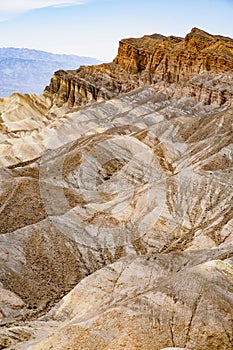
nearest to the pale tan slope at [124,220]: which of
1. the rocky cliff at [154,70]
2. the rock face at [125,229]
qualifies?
the rock face at [125,229]

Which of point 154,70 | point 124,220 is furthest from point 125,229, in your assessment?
point 154,70

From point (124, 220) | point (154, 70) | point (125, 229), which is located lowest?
point (125, 229)

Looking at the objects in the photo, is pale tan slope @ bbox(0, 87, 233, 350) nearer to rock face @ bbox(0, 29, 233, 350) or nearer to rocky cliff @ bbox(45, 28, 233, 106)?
rock face @ bbox(0, 29, 233, 350)

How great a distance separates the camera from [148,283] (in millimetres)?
23672

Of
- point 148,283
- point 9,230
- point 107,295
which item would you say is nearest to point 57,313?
point 107,295

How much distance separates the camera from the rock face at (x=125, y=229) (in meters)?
17.7

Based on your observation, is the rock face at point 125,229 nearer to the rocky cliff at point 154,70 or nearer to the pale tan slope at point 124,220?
the pale tan slope at point 124,220

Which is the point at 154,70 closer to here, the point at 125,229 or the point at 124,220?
the point at 124,220

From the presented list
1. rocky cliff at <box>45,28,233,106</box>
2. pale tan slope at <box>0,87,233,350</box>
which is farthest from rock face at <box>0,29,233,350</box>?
rocky cliff at <box>45,28,233,106</box>

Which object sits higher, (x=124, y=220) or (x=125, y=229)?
(x=124, y=220)

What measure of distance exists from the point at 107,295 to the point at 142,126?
4354 centimetres

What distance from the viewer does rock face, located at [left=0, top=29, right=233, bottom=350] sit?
17.7 metres

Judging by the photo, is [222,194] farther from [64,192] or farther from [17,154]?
[17,154]

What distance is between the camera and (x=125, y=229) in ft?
116
